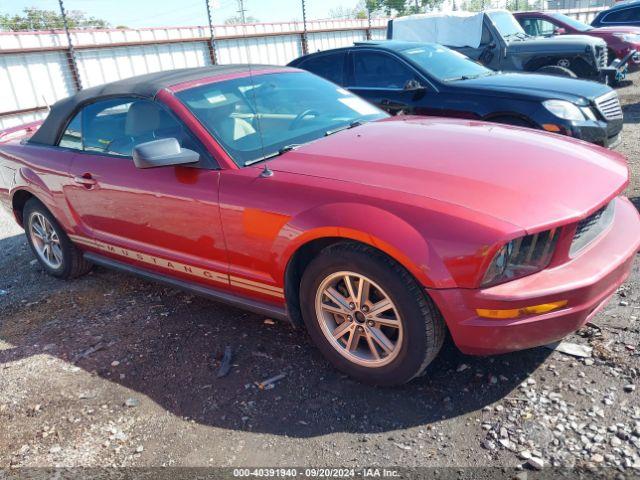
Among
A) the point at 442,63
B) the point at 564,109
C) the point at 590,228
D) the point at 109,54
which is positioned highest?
the point at 109,54

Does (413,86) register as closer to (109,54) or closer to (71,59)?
(71,59)

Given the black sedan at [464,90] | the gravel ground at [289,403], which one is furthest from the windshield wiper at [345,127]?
the black sedan at [464,90]

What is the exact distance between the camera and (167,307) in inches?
160

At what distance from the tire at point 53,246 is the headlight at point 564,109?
15.3ft

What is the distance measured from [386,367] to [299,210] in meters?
0.91

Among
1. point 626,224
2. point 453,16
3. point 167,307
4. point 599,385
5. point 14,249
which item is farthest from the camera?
point 453,16

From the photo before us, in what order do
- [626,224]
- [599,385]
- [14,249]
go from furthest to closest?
[14,249] < [626,224] < [599,385]

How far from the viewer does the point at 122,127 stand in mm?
3902

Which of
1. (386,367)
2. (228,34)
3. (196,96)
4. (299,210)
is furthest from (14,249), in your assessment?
(228,34)

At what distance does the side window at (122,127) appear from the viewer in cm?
353

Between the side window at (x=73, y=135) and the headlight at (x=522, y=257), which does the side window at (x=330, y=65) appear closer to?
the side window at (x=73, y=135)

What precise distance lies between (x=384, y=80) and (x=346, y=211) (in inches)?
175

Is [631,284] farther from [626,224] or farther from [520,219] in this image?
[520,219]

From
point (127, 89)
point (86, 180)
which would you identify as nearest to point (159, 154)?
point (127, 89)
